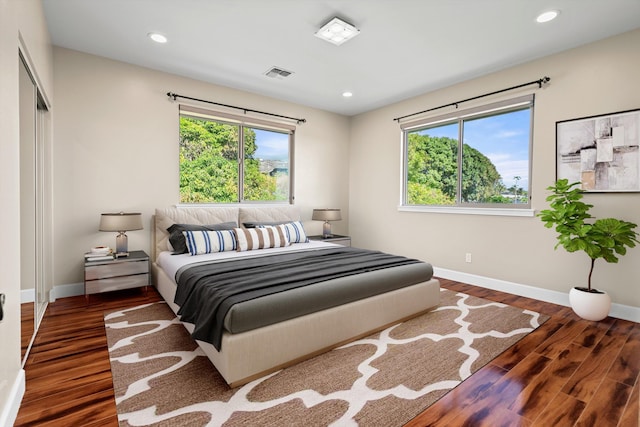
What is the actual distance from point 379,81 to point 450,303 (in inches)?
116

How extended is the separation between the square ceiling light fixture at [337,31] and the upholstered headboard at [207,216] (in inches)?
96.8

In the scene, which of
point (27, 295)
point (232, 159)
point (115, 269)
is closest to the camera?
point (27, 295)

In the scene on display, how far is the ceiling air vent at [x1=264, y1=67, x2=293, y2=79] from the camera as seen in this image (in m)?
3.91

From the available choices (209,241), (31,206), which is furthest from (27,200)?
(209,241)

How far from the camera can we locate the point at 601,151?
3123 mm

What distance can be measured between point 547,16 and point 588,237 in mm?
1990

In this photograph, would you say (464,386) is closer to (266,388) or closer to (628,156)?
(266,388)

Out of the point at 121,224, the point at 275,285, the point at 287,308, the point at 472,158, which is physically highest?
the point at 472,158

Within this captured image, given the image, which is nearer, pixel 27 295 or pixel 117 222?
pixel 27 295

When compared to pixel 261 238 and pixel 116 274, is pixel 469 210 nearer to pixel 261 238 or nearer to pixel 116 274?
pixel 261 238

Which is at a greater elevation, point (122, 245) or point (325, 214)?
point (325, 214)

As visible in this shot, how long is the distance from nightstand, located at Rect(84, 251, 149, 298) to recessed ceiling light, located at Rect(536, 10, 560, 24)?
4522 mm

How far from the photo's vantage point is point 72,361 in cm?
217

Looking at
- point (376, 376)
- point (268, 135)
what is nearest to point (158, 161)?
point (268, 135)
